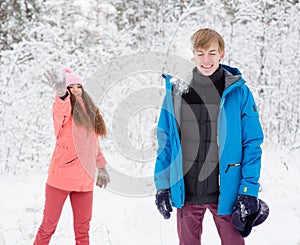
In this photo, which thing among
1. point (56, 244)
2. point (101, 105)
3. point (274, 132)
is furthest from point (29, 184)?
point (274, 132)

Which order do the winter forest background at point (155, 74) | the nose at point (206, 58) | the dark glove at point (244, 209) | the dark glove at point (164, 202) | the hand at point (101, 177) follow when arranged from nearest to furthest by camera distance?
the dark glove at point (244, 209) < the nose at point (206, 58) < the dark glove at point (164, 202) < the hand at point (101, 177) < the winter forest background at point (155, 74)

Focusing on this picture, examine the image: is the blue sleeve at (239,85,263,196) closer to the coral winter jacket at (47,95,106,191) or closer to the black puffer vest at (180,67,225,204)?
the black puffer vest at (180,67,225,204)

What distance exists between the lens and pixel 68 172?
3.22 metres

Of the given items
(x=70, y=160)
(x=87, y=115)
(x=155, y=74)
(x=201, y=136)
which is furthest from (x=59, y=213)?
(x=155, y=74)

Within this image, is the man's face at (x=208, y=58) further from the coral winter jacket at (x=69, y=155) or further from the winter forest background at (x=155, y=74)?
the winter forest background at (x=155, y=74)

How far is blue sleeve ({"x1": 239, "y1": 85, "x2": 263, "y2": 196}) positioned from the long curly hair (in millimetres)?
1563

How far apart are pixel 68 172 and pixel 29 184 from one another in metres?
3.89

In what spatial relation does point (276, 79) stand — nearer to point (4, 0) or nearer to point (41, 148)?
point (41, 148)

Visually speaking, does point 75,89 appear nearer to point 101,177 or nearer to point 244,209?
point 101,177

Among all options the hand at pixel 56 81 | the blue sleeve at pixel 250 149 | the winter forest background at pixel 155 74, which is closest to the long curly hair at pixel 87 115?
the hand at pixel 56 81

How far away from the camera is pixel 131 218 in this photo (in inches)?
191

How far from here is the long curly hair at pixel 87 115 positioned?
3.32 metres

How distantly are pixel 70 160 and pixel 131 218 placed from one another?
192cm

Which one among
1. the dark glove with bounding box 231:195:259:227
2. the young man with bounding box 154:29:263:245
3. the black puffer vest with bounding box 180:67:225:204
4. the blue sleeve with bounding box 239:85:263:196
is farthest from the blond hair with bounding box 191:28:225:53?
the dark glove with bounding box 231:195:259:227
